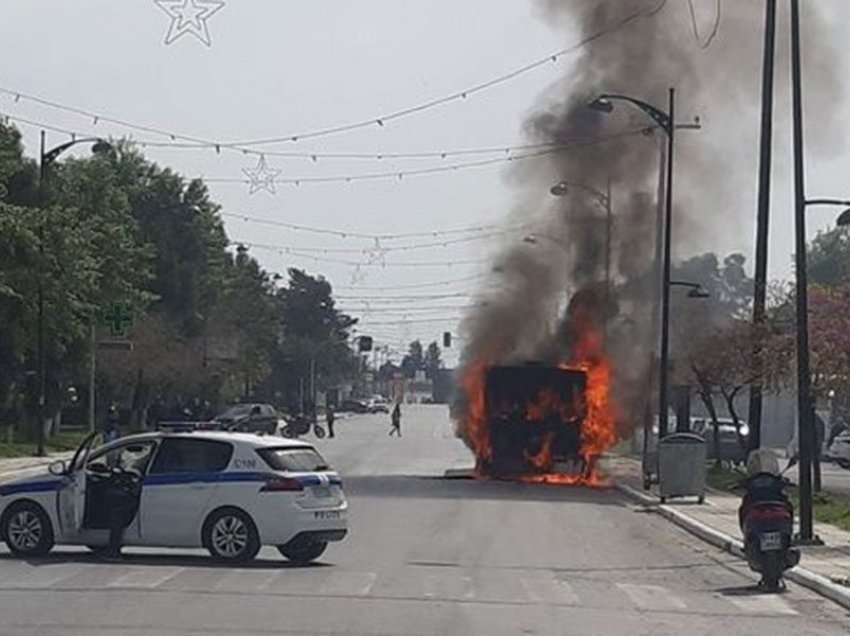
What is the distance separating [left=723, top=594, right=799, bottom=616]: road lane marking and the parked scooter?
505 millimetres

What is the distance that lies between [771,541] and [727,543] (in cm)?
714

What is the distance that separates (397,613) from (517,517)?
17095 millimetres

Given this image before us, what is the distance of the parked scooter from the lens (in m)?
21.7

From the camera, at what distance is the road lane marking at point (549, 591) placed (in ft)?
63.2

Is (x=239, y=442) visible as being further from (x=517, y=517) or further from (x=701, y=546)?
(x=517, y=517)

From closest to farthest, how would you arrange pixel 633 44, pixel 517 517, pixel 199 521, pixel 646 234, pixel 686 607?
pixel 686 607 → pixel 199 521 → pixel 517 517 → pixel 633 44 → pixel 646 234

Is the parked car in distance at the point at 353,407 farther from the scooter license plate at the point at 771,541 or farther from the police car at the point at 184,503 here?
the scooter license plate at the point at 771,541

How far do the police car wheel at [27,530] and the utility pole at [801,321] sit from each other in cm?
1067

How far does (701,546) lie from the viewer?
95.6ft

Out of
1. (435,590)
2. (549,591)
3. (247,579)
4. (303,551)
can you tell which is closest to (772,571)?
(549,591)

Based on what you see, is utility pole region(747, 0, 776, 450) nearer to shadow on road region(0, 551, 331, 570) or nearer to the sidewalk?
the sidewalk

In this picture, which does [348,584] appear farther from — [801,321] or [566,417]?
[566,417]

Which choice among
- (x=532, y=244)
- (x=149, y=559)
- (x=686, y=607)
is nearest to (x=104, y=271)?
(x=532, y=244)

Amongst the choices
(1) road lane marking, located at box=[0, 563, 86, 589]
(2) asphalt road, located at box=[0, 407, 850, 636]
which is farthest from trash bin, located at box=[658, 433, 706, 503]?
(1) road lane marking, located at box=[0, 563, 86, 589]
